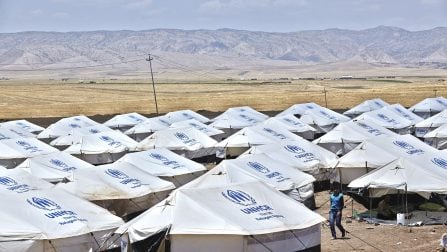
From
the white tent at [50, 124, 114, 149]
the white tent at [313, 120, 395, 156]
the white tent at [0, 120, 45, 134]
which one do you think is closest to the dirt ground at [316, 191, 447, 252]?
the white tent at [313, 120, 395, 156]

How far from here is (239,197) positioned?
59.7 ft

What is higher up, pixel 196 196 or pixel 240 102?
pixel 196 196

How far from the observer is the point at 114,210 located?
75.6 feet

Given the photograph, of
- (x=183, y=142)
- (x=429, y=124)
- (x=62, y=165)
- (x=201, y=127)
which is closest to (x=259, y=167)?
(x=62, y=165)

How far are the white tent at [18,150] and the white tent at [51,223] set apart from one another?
1602 cm

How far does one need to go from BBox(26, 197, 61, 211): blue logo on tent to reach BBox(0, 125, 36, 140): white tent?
2401cm

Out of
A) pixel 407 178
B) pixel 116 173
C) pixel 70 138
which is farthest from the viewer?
pixel 70 138

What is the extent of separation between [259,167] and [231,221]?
28.7ft

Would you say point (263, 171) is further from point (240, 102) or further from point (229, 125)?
point (240, 102)

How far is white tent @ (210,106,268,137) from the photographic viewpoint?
152 ft

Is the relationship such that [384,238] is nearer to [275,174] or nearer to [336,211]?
[336,211]

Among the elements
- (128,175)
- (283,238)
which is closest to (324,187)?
(128,175)

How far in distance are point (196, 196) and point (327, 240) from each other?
483cm

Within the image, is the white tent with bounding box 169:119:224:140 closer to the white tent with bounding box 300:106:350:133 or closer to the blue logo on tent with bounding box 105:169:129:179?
the white tent with bounding box 300:106:350:133
